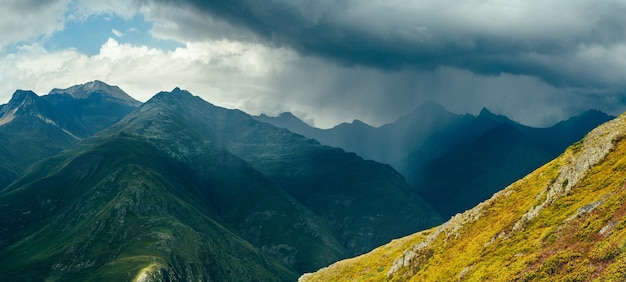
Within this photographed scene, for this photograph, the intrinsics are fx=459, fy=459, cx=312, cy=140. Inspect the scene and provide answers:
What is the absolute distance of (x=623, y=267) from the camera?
3822 centimetres

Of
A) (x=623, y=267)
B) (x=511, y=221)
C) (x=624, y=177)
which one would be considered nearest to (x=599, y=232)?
(x=623, y=267)

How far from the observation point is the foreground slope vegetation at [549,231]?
43.8 meters

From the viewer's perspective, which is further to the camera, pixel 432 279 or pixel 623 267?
pixel 432 279

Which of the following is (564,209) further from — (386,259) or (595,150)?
(386,259)

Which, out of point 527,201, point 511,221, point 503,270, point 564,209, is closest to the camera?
point 503,270

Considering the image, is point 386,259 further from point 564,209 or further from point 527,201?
point 564,209

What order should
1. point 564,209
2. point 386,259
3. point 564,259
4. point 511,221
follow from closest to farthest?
point 564,259 → point 564,209 → point 511,221 → point 386,259

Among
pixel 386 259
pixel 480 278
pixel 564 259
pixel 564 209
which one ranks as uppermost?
pixel 564 209

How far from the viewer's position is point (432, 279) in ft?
208

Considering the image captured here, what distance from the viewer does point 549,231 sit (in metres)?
52.4

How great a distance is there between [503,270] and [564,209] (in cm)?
1185

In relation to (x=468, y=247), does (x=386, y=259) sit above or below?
below

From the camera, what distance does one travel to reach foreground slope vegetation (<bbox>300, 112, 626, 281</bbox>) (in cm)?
4381

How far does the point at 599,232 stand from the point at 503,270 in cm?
1071
